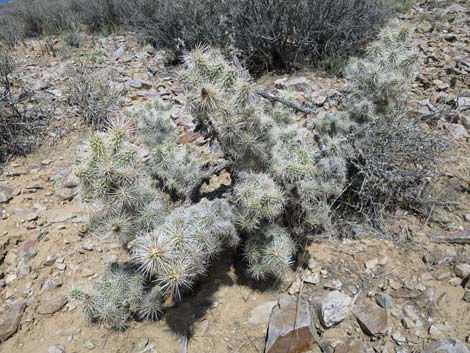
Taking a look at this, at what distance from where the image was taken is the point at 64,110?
4.61 meters

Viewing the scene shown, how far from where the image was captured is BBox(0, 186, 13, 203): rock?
11.3 ft

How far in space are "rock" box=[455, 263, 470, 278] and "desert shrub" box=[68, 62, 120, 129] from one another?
370 cm

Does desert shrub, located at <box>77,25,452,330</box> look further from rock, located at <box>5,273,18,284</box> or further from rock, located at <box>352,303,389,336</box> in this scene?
rock, located at <box>5,273,18,284</box>

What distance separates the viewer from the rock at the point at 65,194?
3.51 meters

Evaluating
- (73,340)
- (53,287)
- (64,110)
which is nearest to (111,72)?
(64,110)

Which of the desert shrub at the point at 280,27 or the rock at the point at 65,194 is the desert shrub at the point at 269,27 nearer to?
the desert shrub at the point at 280,27

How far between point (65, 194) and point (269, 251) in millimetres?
2195

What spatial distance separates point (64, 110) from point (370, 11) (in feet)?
13.9

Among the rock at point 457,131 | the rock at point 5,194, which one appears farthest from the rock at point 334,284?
the rock at point 5,194

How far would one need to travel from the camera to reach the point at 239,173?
96.4 inches

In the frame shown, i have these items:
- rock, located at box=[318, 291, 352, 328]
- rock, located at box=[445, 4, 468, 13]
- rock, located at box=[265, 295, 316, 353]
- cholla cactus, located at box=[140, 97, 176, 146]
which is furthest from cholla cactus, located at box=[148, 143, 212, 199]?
rock, located at box=[445, 4, 468, 13]

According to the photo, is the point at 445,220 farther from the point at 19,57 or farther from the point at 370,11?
the point at 19,57

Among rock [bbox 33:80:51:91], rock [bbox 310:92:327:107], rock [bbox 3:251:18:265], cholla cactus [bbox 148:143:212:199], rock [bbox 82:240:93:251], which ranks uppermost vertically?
cholla cactus [bbox 148:143:212:199]

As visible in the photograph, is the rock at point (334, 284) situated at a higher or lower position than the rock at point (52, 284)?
lower
